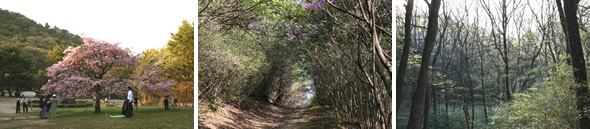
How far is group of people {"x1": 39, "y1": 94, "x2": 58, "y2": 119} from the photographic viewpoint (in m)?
4.38

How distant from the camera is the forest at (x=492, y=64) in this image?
251 cm

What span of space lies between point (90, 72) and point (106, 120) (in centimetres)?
80

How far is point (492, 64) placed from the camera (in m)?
2.92

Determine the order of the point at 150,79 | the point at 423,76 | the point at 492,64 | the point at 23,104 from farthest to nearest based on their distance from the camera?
the point at 150,79 → the point at 23,104 → the point at 423,76 → the point at 492,64

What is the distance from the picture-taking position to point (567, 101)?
2473mm

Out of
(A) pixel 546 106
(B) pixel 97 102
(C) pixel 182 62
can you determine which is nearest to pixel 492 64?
(A) pixel 546 106

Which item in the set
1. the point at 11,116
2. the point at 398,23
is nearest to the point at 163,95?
the point at 11,116

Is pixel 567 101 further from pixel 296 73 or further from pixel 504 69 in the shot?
pixel 296 73

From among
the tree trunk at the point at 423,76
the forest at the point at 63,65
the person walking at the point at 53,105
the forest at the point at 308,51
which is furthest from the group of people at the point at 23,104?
the tree trunk at the point at 423,76

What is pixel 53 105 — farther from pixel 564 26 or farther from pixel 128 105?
pixel 564 26

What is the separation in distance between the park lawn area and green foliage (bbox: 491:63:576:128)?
15.2 ft

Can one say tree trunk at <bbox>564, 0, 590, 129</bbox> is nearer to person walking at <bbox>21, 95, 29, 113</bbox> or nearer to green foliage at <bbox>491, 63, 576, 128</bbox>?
green foliage at <bbox>491, 63, 576, 128</bbox>

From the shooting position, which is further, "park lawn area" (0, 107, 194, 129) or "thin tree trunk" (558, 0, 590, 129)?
"park lawn area" (0, 107, 194, 129)

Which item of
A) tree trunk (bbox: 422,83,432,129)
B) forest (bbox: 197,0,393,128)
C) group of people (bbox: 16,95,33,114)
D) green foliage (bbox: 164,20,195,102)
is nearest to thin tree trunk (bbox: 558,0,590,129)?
tree trunk (bbox: 422,83,432,129)
